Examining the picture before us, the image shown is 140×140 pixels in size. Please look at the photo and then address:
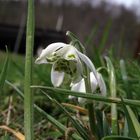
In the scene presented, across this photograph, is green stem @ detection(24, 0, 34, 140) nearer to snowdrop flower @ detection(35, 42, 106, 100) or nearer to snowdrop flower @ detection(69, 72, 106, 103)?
snowdrop flower @ detection(35, 42, 106, 100)

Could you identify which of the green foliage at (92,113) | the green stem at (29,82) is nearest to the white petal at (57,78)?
the green foliage at (92,113)

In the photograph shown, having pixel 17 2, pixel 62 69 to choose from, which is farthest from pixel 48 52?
pixel 17 2

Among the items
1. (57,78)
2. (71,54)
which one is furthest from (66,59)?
(57,78)

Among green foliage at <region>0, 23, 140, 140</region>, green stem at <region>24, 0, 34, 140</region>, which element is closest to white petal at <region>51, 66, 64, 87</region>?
green foliage at <region>0, 23, 140, 140</region>

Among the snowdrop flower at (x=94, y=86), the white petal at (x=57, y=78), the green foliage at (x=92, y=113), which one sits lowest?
the green foliage at (x=92, y=113)

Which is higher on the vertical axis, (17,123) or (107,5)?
(107,5)

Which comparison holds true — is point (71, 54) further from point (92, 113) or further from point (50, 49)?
point (92, 113)

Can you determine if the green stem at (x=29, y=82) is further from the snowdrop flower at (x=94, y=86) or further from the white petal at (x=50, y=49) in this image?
the snowdrop flower at (x=94, y=86)

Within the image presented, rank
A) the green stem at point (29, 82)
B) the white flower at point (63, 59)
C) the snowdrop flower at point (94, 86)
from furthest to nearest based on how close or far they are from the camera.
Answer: the snowdrop flower at point (94, 86) < the white flower at point (63, 59) < the green stem at point (29, 82)

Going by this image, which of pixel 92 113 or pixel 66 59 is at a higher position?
pixel 66 59

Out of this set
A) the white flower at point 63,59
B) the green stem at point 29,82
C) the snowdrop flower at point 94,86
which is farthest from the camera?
the snowdrop flower at point 94,86

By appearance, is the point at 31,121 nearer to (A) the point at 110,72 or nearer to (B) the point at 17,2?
(A) the point at 110,72
